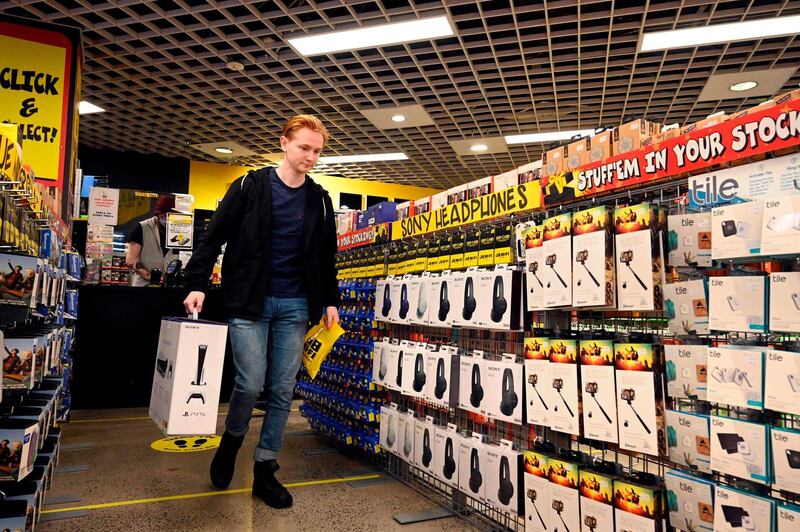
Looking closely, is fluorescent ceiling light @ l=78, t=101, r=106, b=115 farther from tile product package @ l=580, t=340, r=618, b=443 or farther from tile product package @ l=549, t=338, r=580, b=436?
tile product package @ l=580, t=340, r=618, b=443

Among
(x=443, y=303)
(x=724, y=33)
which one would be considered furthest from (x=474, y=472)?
(x=724, y=33)

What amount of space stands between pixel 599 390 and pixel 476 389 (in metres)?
0.71

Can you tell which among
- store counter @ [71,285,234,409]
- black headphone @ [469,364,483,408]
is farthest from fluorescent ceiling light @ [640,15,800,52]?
store counter @ [71,285,234,409]

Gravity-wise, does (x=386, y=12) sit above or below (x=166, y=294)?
above

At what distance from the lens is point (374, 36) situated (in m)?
5.03

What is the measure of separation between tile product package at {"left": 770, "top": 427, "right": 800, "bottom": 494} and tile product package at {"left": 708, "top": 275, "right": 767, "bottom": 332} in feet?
0.88

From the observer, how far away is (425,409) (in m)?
3.12

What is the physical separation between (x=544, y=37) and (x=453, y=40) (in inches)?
32.1

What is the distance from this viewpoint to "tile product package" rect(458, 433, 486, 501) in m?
2.46

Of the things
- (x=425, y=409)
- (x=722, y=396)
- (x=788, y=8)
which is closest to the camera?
(x=722, y=396)

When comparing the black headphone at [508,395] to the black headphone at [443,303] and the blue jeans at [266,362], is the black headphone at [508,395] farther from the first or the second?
the blue jeans at [266,362]

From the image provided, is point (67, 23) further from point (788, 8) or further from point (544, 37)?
point (788, 8)

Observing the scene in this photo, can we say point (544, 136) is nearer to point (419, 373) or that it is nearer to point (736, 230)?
point (419, 373)

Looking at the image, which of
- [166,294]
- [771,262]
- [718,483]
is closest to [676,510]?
[718,483]
